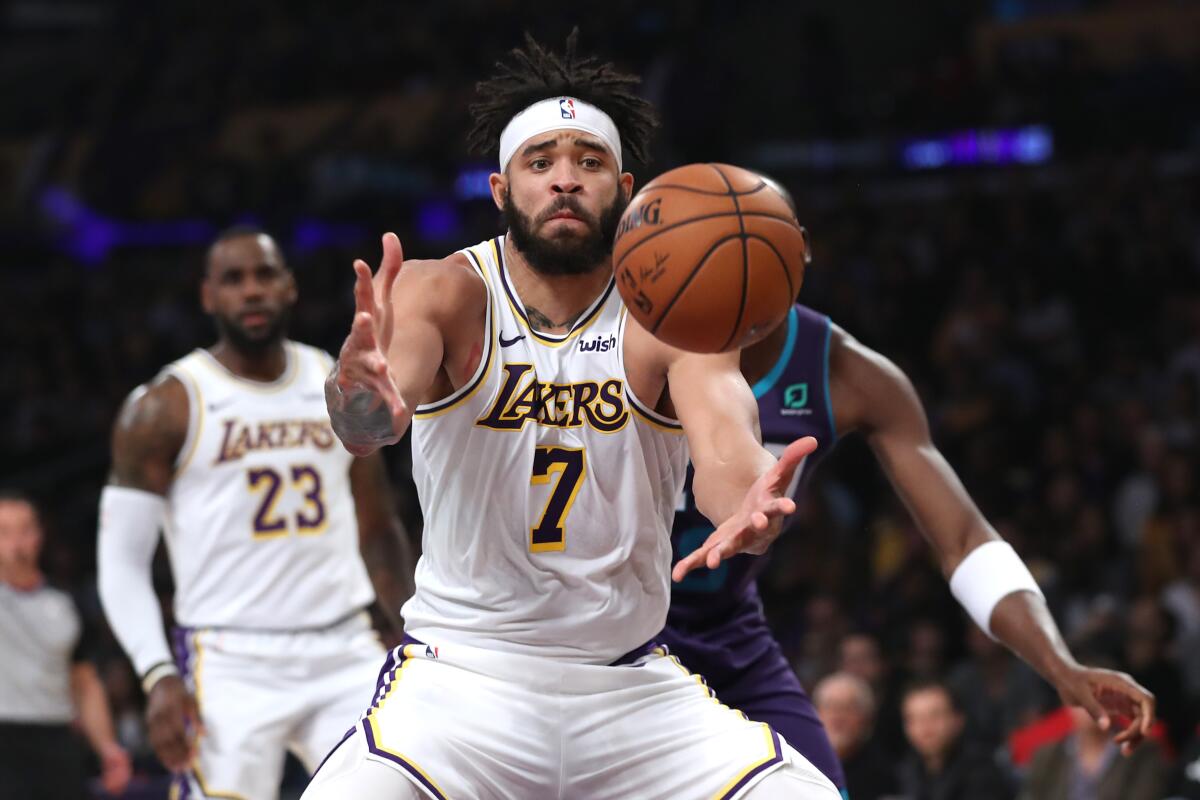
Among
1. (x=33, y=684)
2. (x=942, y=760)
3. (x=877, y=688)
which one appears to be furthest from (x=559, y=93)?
(x=877, y=688)

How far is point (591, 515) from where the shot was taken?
3686 millimetres

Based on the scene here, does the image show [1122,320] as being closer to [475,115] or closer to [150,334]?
[475,115]

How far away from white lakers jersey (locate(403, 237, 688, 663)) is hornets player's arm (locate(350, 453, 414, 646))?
1.52 meters

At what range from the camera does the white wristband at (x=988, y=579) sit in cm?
443

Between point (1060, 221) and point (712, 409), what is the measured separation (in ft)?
28.5

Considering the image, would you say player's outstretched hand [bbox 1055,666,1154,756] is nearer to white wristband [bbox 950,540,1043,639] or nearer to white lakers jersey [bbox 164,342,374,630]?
white wristband [bbox 950,540,1043,639]

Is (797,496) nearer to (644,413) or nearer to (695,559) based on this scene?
(644,413)

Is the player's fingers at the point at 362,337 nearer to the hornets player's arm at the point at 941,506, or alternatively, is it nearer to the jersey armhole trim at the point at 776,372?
the jersey armhole trim at the point at 776,372

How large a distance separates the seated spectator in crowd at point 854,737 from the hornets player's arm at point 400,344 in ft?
11.3

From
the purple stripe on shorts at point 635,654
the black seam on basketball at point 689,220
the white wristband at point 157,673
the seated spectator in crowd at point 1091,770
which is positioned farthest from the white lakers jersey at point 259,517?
the seated spectator in crowd at point 1091,770

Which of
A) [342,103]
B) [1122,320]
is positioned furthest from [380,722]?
[342,103]

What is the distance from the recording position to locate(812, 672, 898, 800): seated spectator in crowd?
686cm

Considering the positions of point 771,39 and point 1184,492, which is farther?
point 771,39

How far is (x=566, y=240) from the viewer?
3.81m
